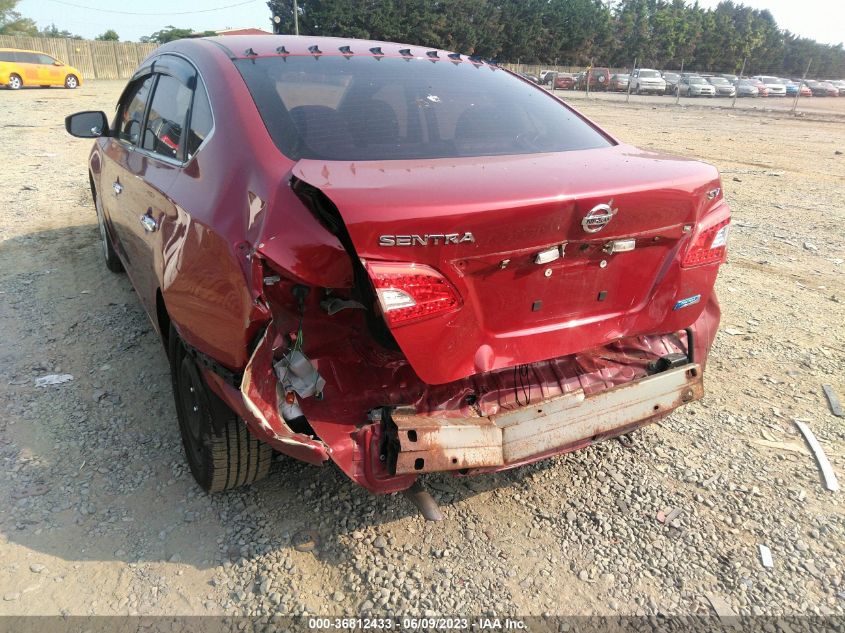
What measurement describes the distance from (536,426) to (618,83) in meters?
46.1

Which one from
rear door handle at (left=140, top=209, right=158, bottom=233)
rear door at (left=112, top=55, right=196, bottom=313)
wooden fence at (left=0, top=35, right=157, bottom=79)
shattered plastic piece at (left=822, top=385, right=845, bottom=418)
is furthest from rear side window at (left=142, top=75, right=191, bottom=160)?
wooden fence at (left=0, top=35, right=157, bottom=79)

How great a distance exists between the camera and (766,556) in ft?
7.77

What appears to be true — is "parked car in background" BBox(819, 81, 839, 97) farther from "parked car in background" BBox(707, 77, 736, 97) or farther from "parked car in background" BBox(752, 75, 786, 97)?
"parked car in background" BBox(707, 77, 736, 97)

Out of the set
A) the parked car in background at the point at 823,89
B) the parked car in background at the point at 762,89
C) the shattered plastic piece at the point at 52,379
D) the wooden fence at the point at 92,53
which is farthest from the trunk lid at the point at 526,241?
the parked car in background at the point at 823,89

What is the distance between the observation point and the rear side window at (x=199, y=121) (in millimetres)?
2404

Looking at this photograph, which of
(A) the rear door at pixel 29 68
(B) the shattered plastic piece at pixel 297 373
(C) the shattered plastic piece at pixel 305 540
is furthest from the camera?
(A) the rear door at pixel 29 68

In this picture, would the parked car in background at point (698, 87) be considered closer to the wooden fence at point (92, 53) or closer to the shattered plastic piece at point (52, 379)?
the wooden fence at point (92, 53)

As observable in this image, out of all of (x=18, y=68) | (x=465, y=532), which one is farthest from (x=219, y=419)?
(x=18, y=68)

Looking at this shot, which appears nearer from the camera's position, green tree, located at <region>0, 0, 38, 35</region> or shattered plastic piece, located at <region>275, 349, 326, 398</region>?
shattered plastic piece, located at <region>275, 349, 326, 398</region>

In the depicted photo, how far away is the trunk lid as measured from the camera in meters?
1.79

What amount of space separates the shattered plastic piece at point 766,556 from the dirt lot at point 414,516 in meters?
0.02

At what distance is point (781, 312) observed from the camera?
15.1ft

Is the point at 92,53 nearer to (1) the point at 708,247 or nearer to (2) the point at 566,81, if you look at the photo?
(2) the point at 566,81

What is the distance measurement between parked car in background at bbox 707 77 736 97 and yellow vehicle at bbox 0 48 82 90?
38068 millimetres
